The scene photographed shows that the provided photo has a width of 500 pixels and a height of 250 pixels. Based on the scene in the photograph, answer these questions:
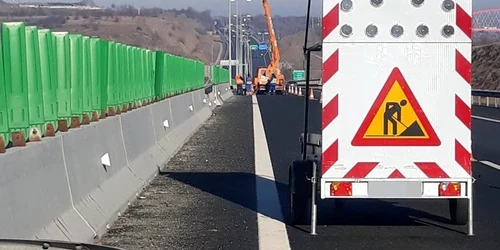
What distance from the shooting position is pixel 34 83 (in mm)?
9492

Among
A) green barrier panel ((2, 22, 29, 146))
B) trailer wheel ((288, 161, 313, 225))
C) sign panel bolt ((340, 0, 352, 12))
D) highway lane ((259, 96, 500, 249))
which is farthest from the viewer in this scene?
trailer wheel ((288, 161, 313, 225))

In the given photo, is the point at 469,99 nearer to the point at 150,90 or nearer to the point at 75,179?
the point at 75,179

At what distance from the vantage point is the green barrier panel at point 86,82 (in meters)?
12.1

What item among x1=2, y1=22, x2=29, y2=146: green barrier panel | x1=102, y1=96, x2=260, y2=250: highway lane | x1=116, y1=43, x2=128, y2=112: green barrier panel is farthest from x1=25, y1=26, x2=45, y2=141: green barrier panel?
x1=116, y1=43, x2=128, y2=112: green barrier panel

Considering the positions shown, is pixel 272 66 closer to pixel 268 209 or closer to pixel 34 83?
pixel 268 209

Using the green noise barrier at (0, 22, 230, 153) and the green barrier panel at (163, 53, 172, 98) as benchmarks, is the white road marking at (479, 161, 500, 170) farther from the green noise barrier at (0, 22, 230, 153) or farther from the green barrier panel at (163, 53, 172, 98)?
the green barrier panel at (163, 53, 172, 98)

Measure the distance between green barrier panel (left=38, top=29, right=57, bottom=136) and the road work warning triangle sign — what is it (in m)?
2.89

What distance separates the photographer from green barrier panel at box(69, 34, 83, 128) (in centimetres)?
1141

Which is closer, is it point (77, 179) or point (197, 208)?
point (77, 179)

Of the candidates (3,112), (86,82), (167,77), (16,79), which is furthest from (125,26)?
(3,112)

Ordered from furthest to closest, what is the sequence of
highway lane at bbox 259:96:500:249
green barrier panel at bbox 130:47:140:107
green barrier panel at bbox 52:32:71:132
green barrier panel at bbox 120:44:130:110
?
1. green barrier panel at bbox 130:47:140:107
2. green barrier panel at bbox 120:44:130:110
3. green barrier panel at bbox 52:32:71:132
4. highway lane at bbox 259:96:500:249

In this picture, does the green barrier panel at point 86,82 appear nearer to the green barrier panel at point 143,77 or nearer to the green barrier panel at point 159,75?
the green barrier panel at point 143,77

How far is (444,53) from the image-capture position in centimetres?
1000

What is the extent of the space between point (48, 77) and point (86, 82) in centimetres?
234
